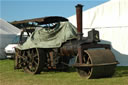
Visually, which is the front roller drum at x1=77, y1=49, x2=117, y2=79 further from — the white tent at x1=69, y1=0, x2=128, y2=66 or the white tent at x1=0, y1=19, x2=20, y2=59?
the white tent at x1=0, y1=19, x2=20, y2=59

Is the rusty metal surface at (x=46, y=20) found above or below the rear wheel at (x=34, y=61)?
above

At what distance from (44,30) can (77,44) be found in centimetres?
261

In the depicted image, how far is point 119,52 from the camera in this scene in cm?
1395

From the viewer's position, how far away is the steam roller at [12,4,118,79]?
8523 millimetres

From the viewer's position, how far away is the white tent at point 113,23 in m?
13.9

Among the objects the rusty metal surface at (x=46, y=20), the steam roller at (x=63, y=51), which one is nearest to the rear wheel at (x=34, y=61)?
the steam roller at (x=63, y=51)

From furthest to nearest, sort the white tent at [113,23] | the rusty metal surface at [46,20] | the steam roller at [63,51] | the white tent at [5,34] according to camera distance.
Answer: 1. the white tent at [5,34]
2. the white tent at [113,23]
3. the rusty metal surface at [46,20]
4. the steam roller at [63,51]

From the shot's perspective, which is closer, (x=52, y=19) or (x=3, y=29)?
(x=52, y=19)

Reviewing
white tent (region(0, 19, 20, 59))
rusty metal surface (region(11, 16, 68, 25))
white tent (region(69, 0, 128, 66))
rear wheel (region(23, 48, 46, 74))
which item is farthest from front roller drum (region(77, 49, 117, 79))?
white tent (region(0, 19, 20, 59))

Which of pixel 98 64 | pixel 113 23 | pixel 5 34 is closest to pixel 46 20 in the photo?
pixel 98 64

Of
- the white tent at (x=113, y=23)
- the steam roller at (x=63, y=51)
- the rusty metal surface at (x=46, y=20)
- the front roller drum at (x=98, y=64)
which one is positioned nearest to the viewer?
the front roller drum at (x=98, y=64)

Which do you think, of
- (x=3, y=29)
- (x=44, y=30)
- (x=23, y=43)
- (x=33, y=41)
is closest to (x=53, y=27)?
(x=44, y=30)

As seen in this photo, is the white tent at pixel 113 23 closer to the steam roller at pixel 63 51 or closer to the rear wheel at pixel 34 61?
the steam roller at pixel 63 51

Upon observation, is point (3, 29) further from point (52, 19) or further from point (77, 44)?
point (77, 44)
